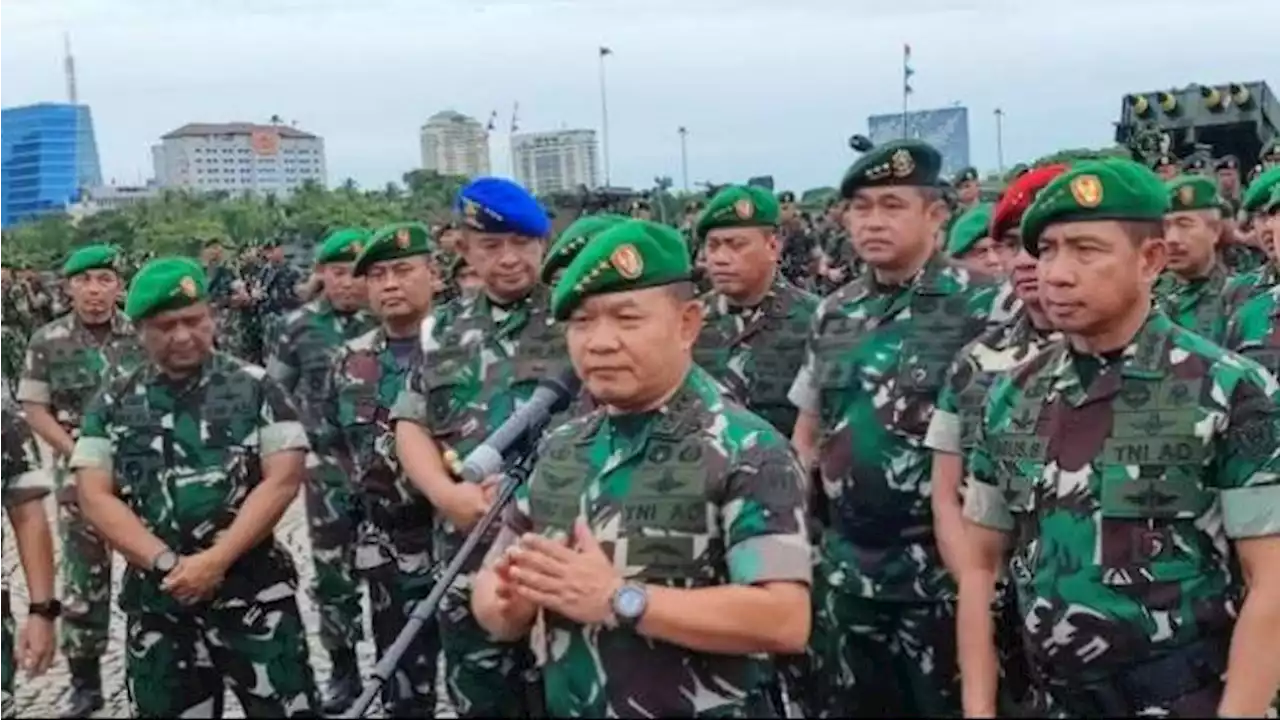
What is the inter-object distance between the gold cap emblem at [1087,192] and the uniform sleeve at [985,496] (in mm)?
492

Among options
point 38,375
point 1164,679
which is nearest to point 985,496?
point 1164,679

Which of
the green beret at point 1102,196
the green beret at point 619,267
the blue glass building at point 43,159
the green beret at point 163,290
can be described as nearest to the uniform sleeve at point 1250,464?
the green beret at point 1102,196

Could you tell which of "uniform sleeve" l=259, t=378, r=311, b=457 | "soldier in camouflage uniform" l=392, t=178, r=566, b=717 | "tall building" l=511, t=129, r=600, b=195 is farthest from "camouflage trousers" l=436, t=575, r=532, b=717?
"tall building" l=511, t=129, r=600, b=195

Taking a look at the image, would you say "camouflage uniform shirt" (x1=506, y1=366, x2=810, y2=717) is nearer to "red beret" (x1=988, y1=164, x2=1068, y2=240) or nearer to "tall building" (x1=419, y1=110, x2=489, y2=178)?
"red beret" (x1=988, y1=164, x2=1068, y2=240)

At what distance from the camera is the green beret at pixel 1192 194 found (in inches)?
240

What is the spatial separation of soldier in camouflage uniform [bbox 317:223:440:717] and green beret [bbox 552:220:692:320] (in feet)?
8.32

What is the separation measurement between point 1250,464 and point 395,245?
3.64 m

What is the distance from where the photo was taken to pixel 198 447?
14.4ft

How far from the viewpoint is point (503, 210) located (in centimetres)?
442

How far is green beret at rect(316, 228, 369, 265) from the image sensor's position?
6.99 m

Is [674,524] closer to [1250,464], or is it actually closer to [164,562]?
[1250,464]

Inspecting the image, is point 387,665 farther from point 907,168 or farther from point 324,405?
point 324,405

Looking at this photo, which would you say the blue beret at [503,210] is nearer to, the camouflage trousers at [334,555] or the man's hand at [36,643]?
the man's hand at [36,643]

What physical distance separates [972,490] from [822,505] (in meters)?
1.37
